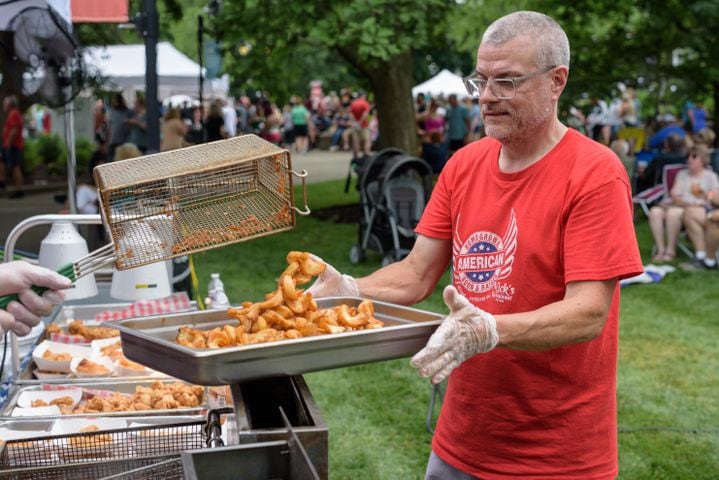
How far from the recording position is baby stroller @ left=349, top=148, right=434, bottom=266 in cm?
1105

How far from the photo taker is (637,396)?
277 inches

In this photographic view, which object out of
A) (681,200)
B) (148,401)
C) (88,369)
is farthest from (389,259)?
(148,401)

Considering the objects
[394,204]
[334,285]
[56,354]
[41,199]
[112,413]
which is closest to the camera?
[334,285]

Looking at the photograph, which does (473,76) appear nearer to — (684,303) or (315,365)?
(315,365)

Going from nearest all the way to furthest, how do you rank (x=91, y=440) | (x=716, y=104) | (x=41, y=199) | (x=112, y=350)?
1. (x=91, y=440)
2. (x=112, y=350)
3. (x=716, y=104)
4. (x=41, y=199)

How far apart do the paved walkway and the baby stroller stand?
2.70m

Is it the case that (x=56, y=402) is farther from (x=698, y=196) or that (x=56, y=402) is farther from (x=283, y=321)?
(x=698, y=196)

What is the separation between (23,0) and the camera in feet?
22.6

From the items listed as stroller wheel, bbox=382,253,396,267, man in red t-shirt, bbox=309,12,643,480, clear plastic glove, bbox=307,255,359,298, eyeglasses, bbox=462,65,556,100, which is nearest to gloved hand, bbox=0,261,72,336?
clear plastic glove, bbox=307,255,359,298

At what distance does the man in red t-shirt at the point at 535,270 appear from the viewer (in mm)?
2574

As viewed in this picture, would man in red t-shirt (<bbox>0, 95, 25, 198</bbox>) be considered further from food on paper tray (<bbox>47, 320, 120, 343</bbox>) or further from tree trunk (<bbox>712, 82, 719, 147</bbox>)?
food on paper tray (<bbox>47, 320, 120, 343</bbox>)

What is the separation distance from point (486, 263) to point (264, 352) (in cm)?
79

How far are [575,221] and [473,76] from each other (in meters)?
0.54

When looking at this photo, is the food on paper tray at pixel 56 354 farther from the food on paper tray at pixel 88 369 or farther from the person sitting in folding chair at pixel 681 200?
the person sitting in folding chair at pixel 681 200
